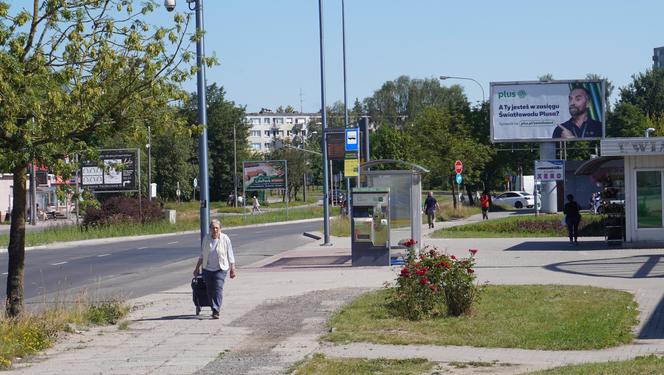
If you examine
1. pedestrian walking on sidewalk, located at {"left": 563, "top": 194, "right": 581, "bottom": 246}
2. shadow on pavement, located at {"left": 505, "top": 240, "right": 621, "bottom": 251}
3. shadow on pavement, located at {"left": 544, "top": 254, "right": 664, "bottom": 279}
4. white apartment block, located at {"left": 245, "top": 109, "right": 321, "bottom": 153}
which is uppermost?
white apartment block, located at {"left": 245, "top": 109, "right": 321, "bottom": 153}

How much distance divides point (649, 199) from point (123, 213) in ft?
110

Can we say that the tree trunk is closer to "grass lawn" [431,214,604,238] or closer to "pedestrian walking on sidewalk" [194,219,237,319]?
"pedestrian walking on sidewalk" [194,219,237,319]

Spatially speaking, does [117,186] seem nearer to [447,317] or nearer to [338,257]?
[338,257]

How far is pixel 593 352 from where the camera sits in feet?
37.6

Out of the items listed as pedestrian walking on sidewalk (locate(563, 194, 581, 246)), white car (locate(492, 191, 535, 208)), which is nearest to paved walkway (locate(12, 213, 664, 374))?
pedestrian walking on sidewalk (locate(563, 194, 581, 246))

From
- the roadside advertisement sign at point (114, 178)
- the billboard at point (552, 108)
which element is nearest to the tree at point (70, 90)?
the billboard at point (552, 108)

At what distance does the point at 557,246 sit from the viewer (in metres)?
30.8

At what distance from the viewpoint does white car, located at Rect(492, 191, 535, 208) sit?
71.8 meters

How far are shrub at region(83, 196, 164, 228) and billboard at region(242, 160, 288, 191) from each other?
15558 mm

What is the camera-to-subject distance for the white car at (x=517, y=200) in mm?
71812

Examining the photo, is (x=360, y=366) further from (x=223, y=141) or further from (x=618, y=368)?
(x=223, y=141)

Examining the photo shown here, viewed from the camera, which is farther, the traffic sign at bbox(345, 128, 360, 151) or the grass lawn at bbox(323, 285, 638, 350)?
the traffic sign at bbox(345, 128, 360, 151)

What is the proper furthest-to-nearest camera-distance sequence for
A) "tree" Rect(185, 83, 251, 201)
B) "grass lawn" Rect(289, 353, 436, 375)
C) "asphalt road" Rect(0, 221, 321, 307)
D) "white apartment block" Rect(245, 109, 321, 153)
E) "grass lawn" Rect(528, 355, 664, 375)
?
"white apartment block" Rect(245, 109, 321, 153)
"tree" Rect(185, 83, 251, 201)
"asphalt road" Rect(0, 221, 321, 307)
"grass lawn" Rect(289, 353, 436, 375)
"grass lawn" Rect(528, 355, 664, 375)

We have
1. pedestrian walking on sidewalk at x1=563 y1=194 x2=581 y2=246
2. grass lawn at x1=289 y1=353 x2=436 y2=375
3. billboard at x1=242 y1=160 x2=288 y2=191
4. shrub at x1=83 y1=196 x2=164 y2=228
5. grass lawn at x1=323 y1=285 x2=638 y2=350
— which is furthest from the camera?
billboard at x1=242 y1=160 x2=288 y2=191
